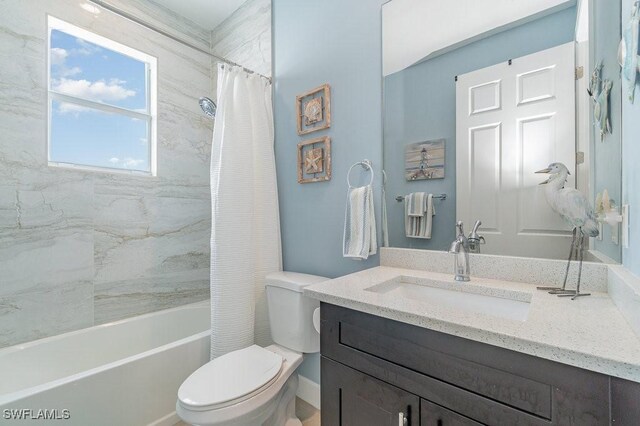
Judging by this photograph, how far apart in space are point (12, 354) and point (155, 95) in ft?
6.39

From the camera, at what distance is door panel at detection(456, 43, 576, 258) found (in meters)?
1.03

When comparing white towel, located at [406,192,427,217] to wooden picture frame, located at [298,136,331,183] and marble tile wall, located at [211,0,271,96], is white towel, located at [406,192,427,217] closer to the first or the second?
wooden picture frame, located at [298,136,331,183]

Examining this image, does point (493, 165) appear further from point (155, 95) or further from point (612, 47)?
point (155, 95)

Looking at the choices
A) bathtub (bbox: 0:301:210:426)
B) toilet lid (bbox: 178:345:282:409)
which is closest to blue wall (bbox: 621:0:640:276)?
toilet lid (bbox: 178:345:282:409)

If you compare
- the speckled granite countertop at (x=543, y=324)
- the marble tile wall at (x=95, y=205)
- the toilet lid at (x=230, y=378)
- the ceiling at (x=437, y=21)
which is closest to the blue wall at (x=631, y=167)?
the speckled granite countertop at (x=543, y=324)

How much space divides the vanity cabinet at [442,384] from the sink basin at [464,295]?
224 mm

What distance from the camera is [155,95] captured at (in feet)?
7.63

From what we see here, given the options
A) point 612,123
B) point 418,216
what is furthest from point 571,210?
point 418,216

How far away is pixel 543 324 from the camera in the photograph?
2.24ft

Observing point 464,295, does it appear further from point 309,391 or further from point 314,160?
point 309,391

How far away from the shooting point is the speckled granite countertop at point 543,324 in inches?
21.4

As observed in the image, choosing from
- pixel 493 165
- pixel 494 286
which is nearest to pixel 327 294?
pixel 494 286

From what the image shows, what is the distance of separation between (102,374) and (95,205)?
1165 mm

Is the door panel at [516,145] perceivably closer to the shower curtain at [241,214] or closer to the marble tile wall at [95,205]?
the shower curtain at [241,214]
